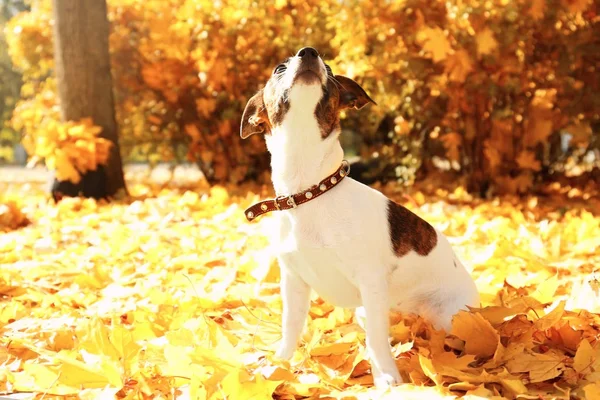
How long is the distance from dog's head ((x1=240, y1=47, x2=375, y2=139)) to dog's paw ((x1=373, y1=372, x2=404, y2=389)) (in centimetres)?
89

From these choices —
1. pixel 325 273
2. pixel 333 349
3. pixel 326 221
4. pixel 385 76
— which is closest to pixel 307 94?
pixel 326 221

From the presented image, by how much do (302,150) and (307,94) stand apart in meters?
0.21

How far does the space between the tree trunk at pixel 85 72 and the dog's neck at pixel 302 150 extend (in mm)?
5734

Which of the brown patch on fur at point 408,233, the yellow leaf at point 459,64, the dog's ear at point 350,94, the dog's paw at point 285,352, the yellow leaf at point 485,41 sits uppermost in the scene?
the yellow leaf at point 485,41

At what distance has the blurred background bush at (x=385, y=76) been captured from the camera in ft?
20.8

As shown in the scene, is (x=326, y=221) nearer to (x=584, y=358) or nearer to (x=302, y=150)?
(x=302, y=150)

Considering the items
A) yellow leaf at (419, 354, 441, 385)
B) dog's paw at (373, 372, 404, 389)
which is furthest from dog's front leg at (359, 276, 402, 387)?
yellow leaf at (419, 354, 441, 385)

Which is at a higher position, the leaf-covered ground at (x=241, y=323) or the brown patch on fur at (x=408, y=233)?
the brown patch on fur at (x=408, y=233)

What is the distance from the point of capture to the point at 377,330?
234 centimetres

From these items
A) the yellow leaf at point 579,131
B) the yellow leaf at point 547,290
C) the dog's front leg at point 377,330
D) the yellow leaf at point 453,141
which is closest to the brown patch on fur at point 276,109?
the dog's front leg at point 377,330

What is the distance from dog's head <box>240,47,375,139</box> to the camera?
236 cm

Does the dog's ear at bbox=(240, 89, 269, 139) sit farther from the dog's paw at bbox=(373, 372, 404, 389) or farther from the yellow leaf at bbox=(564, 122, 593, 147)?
the yellow leaf at bbox=(564, 122, 593, 147)

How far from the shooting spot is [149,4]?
30.2ft

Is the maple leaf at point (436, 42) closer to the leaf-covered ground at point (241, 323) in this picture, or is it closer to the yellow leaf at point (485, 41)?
the yellow leaf at point (485, 41)
